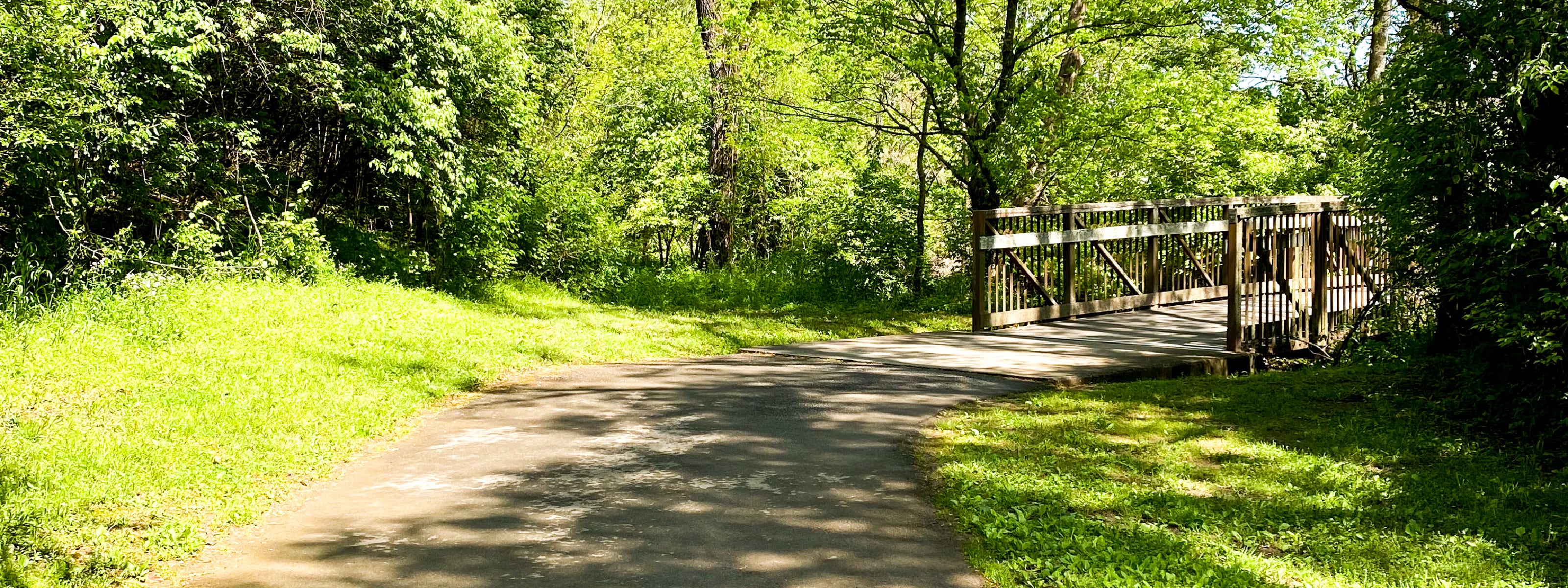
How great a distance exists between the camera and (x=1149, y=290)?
607 inches

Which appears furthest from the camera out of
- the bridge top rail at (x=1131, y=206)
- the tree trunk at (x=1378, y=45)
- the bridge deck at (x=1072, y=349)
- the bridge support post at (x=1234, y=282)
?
the tree trunk at (x=1378, y=45)

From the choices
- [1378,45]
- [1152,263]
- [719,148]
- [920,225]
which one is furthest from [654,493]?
[1378,45]

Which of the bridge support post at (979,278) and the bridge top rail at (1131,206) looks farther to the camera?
the bridge top rail at (1131,206)

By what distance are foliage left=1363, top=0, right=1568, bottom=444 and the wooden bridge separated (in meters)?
2.67

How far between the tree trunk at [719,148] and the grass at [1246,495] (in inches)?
543

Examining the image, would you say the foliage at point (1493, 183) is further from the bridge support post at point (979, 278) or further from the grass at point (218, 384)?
the grass at point (218, 384)

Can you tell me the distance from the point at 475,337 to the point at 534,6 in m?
10.3

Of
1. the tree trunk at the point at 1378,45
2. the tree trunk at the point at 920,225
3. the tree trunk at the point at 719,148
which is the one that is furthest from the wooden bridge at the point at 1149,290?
the tree trunk at the point at 1378,45

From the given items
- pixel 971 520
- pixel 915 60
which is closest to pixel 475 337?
pixel 915 60

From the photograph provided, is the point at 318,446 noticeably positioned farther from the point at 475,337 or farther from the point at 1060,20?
the point at 1060,20

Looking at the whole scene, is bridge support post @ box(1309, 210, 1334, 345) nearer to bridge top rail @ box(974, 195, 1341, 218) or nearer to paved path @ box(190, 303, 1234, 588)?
bridge top rail @ box(974, 195, 1341, 218)

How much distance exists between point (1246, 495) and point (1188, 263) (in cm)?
1085

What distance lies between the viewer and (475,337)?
12125 millimetres

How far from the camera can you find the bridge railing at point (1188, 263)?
36.4 feet
